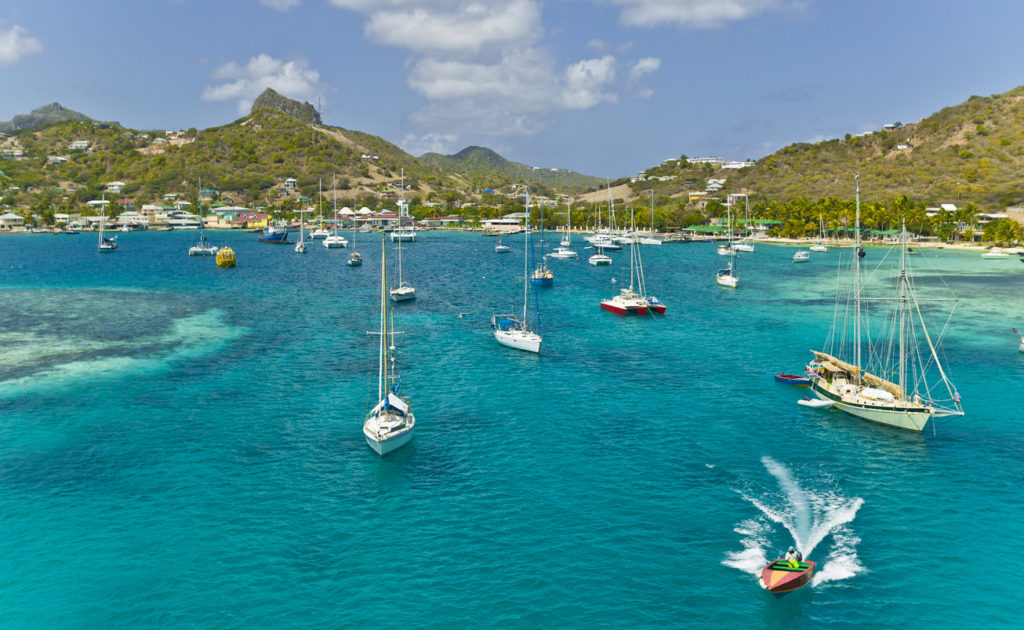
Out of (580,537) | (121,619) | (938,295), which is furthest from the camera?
A: (938,295)

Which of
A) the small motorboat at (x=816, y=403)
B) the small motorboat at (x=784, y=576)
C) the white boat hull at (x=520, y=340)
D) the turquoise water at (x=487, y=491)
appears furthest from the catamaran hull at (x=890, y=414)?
the white boat hull at (x=520, y=340)

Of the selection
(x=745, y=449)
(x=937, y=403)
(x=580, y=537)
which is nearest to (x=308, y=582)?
(x=580, y=537)

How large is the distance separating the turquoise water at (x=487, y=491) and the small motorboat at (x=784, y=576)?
0.60 meters

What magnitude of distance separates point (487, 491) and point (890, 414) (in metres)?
36.1

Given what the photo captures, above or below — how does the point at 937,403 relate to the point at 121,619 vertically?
above

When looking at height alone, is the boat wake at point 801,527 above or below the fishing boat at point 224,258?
below

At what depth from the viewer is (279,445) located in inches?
2024

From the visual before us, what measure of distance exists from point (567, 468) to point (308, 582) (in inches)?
817

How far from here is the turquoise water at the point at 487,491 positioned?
32.9m

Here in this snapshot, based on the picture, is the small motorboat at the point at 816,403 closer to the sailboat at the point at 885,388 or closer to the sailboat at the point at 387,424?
the sailboat at the point at 885,388

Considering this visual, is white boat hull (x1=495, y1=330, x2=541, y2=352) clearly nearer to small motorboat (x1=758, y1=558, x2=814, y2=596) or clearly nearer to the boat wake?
the boat wake

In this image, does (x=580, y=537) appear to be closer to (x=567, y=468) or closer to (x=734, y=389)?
(x=567, y=468)

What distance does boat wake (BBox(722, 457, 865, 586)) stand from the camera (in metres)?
35.4

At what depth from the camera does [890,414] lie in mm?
54969
